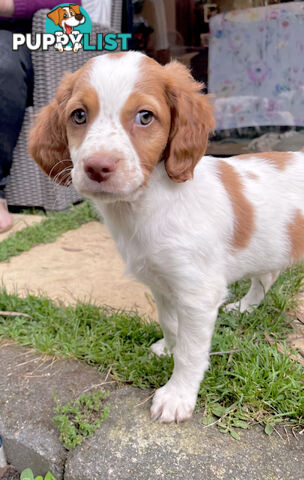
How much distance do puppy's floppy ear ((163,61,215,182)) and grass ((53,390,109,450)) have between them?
3.10ft

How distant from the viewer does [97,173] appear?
142 cm

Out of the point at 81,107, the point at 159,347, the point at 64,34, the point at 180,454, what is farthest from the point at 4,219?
the point at 180,454

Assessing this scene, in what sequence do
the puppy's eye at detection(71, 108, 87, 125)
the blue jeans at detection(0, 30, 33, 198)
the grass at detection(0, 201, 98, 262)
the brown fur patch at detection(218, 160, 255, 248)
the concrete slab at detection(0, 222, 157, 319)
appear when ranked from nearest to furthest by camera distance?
the puppy's eye at detection(71, 108, 87, 125), the brown fur patch at detection(218, 160, 255, 248), the concrete slab at detection(0, 222, 157, 319), the grass at detection(0, 201, 98, 262), the blue jeans at detection(0, 30, 33, 198)

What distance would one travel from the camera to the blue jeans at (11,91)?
13.0 ft

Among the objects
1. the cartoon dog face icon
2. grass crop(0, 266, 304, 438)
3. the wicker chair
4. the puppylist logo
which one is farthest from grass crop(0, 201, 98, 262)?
the cartoon dog face icon

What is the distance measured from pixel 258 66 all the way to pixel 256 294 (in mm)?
3066

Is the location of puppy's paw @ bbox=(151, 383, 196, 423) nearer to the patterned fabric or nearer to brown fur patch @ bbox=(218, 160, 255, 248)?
brown fur patch @ bbox=(218, 160, 255, 248)

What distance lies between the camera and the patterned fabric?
4.45m

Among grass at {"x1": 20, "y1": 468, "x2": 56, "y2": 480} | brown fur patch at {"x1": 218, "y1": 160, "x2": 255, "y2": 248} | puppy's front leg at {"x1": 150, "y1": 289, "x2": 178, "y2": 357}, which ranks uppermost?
brown fur patch at {"x1": 218, "y1": 160, "x2": 255, "y2": 248}

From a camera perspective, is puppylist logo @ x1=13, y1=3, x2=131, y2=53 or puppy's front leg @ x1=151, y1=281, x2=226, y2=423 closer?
puppy's front leg @ x1=151, y1=281, x2=226, y2=423

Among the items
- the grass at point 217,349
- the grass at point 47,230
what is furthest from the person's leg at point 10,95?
the grass at point 217,349

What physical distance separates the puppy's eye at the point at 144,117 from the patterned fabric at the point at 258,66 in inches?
139

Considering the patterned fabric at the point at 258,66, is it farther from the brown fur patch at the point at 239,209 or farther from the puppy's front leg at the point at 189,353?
the puppy's front leg at the point at 189,353

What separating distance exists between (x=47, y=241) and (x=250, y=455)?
2597 millimetres
